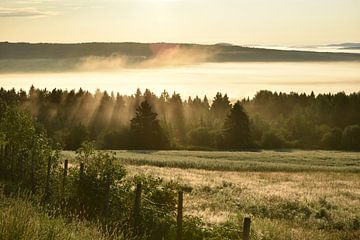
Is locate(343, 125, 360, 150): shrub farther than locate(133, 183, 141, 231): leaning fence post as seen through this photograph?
Yes

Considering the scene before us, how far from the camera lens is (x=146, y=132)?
111562 mm

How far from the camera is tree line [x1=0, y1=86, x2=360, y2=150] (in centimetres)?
11294

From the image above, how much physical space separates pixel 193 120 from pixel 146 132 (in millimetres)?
53047

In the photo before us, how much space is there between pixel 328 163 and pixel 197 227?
2516 inches

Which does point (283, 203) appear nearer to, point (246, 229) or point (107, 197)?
point (107, 197)

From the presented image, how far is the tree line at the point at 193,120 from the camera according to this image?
113 meters

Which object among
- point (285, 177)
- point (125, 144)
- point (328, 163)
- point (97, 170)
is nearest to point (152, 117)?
point (125, 144)

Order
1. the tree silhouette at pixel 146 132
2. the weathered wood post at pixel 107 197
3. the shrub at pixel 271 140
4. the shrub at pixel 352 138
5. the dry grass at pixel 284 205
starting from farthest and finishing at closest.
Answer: the shrub at pixel 271 140 → the shrub at pixel 352 138 → the tree silhouette at pixel 146 132 → the dry grass at pixel 284 205 → the weathered wood post at pixel 107 197

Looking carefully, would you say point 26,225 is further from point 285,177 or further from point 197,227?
point 285,177

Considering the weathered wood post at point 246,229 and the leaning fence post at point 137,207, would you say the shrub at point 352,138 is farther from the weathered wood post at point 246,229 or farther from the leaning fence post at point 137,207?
the weathered wood post at point 246,229

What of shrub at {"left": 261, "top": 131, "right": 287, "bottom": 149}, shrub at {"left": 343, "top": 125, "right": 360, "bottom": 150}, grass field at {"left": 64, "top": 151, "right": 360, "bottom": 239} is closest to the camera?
grass field at {"left": 64, "top": 151, "right": 360, "bottom": 239}

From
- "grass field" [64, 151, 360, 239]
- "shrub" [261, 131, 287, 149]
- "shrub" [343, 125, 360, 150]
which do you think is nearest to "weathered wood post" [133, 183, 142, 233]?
"grass field" [64, 151, 360, 239]

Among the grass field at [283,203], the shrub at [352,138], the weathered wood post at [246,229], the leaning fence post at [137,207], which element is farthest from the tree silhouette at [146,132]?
the weathered wood post at [246,229]

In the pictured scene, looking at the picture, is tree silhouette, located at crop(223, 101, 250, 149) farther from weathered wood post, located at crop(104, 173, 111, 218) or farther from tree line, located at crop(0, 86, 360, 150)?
weathered wood post, located at crop(104, 173, 111, 218)
